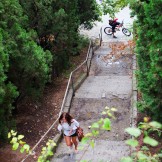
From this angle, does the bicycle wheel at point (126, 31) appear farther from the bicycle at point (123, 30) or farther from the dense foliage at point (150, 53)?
the dense foliage at point (150, 53)

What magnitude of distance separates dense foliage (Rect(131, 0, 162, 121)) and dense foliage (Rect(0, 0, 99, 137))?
10.5 feet

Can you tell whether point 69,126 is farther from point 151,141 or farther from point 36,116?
point 151,141

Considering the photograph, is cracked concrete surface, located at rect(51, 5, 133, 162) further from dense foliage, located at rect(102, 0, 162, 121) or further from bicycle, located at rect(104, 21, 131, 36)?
bicycle, located at rect(104, 21, 131, 36)

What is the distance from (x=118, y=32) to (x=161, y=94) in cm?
1543

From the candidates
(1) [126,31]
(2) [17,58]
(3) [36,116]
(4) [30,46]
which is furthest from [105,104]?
(1) [126,31]

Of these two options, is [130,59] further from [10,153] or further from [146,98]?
[10,153]

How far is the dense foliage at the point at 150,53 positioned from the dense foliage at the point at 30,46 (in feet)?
10.5

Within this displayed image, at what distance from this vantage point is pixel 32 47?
1070 cm

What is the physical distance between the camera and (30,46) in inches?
420

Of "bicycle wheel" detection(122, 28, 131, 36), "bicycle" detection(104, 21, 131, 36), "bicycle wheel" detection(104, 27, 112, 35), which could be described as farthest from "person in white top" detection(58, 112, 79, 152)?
"bicycle wheel" detection(104, 27, 112, 35)

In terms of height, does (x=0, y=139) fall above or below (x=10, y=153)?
above

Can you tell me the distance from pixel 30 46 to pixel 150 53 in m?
3.78

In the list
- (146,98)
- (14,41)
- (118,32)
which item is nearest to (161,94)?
(146,98)

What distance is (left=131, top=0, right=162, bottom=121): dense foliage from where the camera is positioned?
29.1 ft
